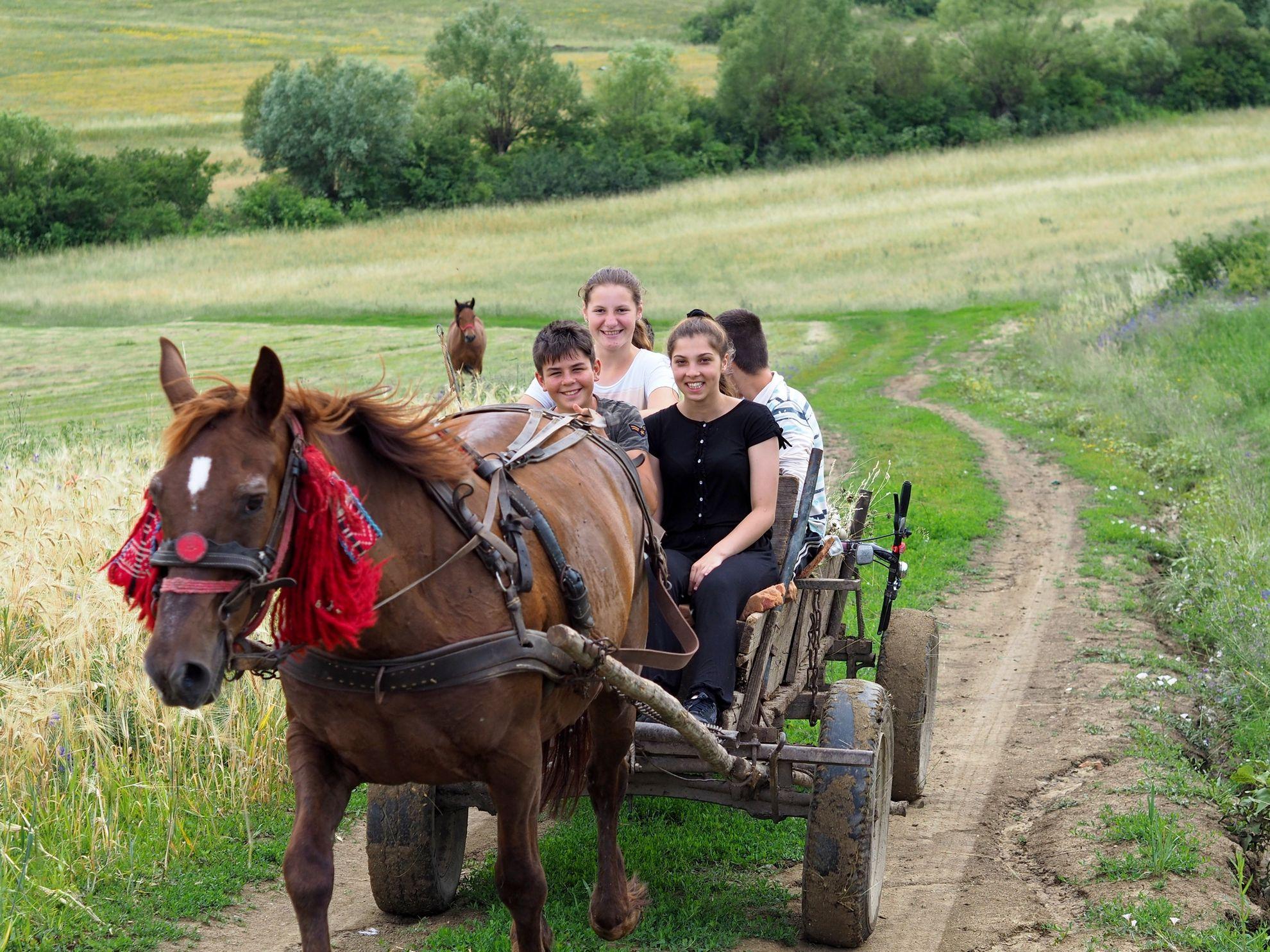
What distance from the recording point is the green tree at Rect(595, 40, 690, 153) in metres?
58.7

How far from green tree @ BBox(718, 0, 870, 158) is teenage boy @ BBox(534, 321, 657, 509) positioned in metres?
55.1

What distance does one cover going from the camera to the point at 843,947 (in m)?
4.73

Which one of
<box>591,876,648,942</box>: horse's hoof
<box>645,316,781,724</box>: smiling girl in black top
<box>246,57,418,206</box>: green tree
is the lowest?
<box>591,876,648,942</box>: horse's hoof

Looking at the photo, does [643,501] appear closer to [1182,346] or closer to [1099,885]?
[1099,885]

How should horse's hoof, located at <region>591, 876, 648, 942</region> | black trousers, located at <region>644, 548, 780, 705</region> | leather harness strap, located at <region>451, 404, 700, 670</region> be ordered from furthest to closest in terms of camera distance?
black trousers, located at <region>644, 548, 780, 705</region>, horse's hoof, located at <region>591, 876, 648, 942</region>, leather harness strap, located at <region>451, 404, 700, 670</region>

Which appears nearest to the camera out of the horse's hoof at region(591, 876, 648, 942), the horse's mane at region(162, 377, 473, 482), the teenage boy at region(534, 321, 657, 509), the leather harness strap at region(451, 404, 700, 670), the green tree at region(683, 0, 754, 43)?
the horse's mane at region(162, 377, 473, 482)

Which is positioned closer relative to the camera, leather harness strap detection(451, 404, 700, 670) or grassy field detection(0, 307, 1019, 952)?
leather harness strap detection(451, 404, 700, 670)

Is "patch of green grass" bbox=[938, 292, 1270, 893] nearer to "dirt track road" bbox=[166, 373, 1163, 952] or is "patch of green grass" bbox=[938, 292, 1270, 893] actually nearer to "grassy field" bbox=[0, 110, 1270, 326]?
"dirt track road" bbox=[166, 373, 1163, 952]

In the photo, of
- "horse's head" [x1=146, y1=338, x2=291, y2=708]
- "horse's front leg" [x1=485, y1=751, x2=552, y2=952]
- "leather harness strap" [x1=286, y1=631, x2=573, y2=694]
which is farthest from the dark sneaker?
"horse's head" [x1=146, y1=338, x2=291, y2=708]

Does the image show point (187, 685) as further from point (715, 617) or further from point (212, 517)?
point (715, 617)

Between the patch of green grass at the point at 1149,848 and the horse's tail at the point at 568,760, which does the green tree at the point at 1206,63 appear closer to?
the patch of green grass at the point at 1149,848

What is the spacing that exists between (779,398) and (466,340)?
11735mm

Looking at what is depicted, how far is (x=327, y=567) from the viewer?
3.16 m

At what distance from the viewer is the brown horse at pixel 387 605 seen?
291 cm
